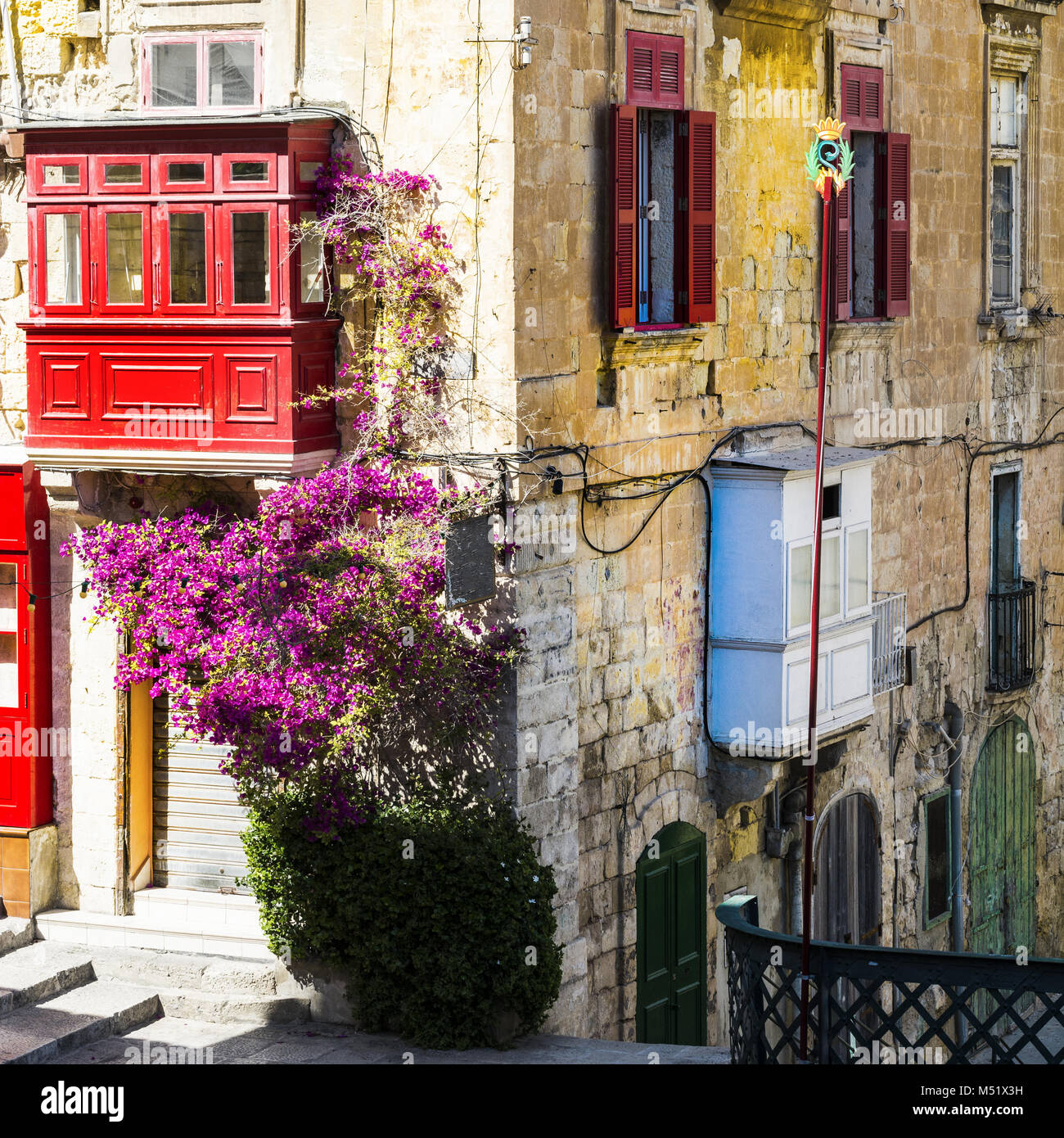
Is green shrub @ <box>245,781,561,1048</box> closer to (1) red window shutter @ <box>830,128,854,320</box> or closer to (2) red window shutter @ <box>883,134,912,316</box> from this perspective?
(1) red window shutter @ <box>830,128,854,320</box>

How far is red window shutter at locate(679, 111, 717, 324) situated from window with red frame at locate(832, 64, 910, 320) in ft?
8.62

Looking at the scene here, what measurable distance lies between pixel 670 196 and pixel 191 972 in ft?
22.4

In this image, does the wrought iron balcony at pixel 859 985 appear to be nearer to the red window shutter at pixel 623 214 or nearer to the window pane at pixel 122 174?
the red window shutter at pixel 623 214

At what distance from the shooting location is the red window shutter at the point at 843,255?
1741cm

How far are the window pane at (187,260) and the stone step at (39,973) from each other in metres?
4.81

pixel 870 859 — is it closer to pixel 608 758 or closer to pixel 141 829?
pixel 608 758

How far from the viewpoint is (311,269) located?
13.7 m

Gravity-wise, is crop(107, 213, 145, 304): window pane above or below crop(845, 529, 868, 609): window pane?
above

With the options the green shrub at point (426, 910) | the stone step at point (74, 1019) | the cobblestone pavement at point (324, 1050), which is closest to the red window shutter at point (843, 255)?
the green shrub at point (426, 910)

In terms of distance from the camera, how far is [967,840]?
20.8 metres

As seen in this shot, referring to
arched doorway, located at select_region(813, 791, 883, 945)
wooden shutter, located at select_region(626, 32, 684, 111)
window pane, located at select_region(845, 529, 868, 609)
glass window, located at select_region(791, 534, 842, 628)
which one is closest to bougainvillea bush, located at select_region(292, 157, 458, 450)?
wooden shutter, located at select_region(626, 32, 684, 111)

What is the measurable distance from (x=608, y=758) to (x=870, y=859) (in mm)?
5157

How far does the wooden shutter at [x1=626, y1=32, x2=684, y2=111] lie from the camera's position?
1456 centimetres

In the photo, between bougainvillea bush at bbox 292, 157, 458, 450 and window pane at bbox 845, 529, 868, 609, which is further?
window pane at bbox 845, 529, 868, 609
